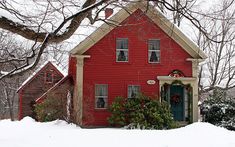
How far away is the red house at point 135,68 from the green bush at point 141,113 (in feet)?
3.88

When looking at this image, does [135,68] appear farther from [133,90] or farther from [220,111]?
[220,111]

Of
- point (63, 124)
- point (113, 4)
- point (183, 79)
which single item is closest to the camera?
point (113, 4)

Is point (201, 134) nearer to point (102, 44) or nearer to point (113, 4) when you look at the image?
point (113, 4)

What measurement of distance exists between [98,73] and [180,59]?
519 cm

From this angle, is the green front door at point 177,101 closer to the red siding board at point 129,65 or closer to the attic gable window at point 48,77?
the red siding board at point 129,65

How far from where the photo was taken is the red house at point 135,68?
25219 mm

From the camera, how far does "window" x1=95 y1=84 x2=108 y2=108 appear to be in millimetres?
25547

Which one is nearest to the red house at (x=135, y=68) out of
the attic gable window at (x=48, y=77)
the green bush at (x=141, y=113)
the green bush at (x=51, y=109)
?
the green bush at (x=141, y=113)

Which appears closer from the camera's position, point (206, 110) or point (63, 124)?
point (63, 124)

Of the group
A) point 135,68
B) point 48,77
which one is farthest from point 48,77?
point 135,68

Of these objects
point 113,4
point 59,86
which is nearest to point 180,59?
point 59,86

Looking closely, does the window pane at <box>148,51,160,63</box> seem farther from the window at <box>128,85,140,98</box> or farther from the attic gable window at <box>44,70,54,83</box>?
the attic gable window at <box>44,70,54,83</box>

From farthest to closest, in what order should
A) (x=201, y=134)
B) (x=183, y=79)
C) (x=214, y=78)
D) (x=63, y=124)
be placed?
(x=214, y=78)
(x=183, y=79)
(x=63, y=124)
(x=201, y=134)

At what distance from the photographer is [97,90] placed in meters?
25.6
